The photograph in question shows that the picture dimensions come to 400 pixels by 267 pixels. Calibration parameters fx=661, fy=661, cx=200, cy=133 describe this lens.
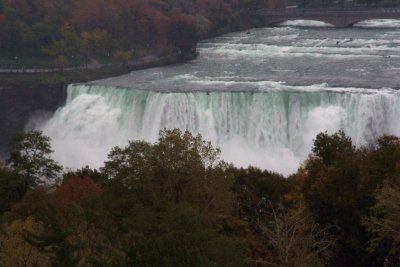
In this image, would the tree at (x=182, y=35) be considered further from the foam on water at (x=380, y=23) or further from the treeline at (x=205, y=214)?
the treeline at (x=205, y=214)

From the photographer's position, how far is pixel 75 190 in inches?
1003

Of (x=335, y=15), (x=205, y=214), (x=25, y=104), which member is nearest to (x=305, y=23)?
(x=335, y=15)

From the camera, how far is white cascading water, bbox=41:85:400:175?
1727 inches

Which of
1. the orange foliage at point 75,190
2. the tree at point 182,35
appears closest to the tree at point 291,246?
the orange foliage at point 75,190

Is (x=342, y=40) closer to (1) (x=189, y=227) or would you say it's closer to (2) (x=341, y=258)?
(2) (x=341, y=258)

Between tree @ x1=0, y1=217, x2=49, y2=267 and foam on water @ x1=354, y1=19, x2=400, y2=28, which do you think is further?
foam on water @ x1=354, y1=19, x2=400, y2=28

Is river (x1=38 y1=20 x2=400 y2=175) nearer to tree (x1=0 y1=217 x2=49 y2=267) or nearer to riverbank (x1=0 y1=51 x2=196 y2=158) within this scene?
riverbank (x1=0 y1=51 x2=196 y2=158)

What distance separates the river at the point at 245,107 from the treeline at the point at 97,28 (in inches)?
340

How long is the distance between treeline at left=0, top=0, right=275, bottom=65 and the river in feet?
28.4

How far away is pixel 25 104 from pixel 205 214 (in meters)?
38.7

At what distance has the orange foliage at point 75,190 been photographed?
81.4 feet

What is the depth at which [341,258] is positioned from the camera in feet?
74.9

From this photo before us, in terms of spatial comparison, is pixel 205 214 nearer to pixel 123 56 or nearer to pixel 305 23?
pixel 123 56

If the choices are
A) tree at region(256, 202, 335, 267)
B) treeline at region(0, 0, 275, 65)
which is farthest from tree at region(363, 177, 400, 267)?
treeline at region(0, 0, 275, 65)
